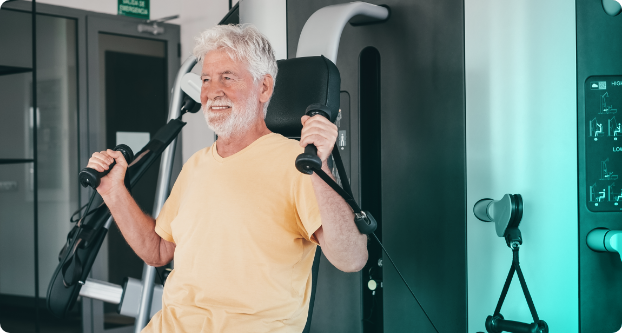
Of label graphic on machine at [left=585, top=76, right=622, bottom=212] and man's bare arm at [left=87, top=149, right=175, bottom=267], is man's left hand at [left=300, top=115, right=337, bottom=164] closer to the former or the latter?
man's bare arm at [left=87, top=149, right=175, bottom=267]

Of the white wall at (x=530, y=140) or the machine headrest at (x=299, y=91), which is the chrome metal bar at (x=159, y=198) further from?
the white wall at (x=530, y=140)

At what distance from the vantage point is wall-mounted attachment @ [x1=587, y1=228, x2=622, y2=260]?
4.26 ft

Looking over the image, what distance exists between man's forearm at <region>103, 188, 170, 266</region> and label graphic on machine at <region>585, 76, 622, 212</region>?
1.14 m

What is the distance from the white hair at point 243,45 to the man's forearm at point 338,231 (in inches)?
14.8

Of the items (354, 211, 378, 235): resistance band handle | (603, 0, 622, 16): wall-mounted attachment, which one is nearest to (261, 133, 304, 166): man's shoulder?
(354, 211, 378, 235): resistance band handle

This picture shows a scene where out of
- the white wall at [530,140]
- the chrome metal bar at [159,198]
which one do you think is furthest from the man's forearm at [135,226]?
the white wall at [530,140]

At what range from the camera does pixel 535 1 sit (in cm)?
137

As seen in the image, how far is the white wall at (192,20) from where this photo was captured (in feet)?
12.6

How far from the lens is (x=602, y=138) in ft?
4.47

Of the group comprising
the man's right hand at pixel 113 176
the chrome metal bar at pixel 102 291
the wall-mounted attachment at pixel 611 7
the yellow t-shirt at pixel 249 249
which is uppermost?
the wall-mounted attachment at pixel 611 7

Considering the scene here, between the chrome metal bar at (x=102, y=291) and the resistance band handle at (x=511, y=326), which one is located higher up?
the resistance band handle at (x=511, y=326)

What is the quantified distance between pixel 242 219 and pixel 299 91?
343 mm

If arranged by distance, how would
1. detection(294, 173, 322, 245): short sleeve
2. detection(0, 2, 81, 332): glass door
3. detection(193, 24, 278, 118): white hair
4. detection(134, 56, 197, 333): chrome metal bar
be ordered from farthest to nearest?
detection(0, 2, 81, 332): glass door, detection(134, 56, 197, 333): chrome metal bar, detection(193, 24, 278, 118): white hair, detection(294, 173, 322, 245): short sleeve

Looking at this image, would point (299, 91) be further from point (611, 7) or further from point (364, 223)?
point (611, 7)
